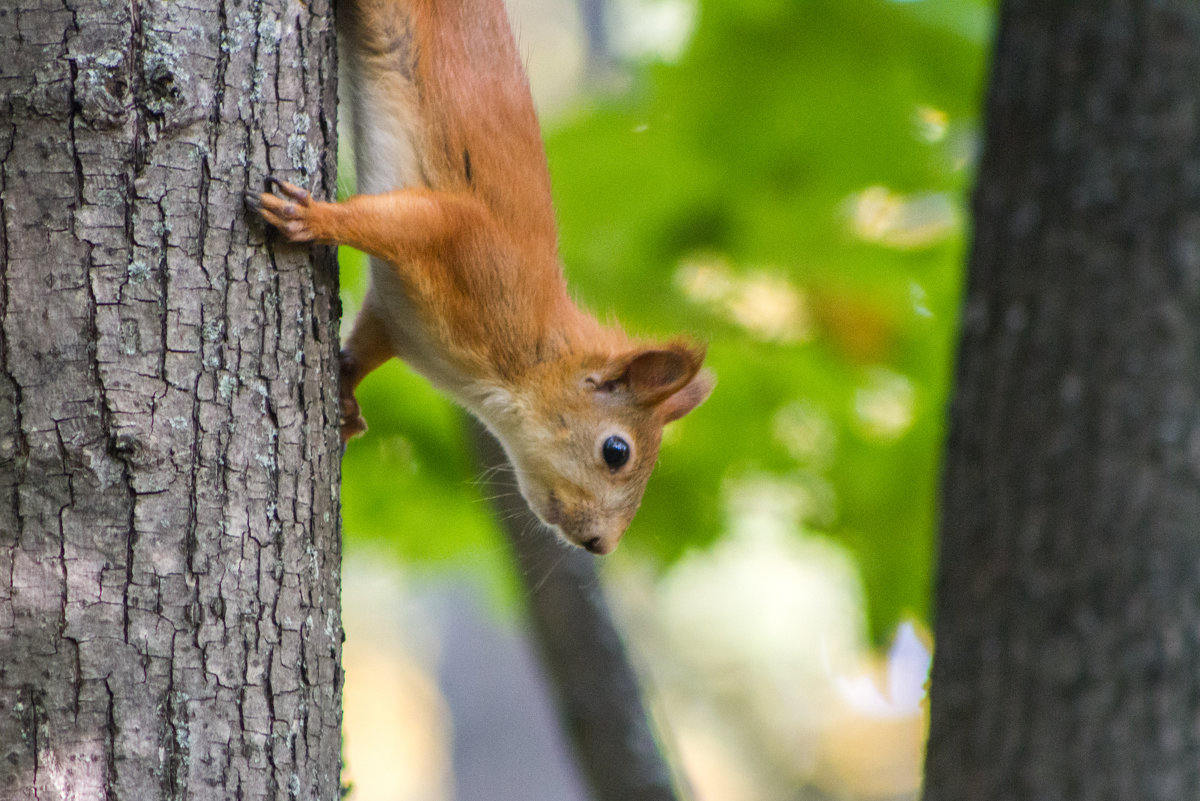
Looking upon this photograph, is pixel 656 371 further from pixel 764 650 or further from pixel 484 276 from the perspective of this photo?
pixel 764 650

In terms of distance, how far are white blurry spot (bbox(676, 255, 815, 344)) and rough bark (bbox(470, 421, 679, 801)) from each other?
3.51 feet

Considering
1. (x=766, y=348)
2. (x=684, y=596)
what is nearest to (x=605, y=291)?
(x=766, y=348)

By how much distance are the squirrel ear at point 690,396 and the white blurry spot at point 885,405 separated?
116 centimetres

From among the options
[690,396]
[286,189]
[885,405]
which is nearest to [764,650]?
[885,405]

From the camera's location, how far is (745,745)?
14844 mm

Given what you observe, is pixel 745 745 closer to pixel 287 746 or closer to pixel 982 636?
pixel 982 636

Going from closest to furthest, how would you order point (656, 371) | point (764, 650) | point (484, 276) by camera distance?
point (484, 276) < point (656, 371) < point (764, 650)

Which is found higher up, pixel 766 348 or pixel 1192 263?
pixel 766 348

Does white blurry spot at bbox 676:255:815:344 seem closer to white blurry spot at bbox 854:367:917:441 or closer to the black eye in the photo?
white blurry spot at bbox 854:367:917:441

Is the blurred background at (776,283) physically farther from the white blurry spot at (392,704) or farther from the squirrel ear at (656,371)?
the white blurry spot at (392,704)

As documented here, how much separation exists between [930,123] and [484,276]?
254 cm

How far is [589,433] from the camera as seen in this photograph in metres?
3.15

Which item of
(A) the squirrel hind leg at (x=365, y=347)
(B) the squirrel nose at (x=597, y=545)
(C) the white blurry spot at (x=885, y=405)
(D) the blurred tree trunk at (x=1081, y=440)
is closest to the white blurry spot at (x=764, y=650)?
(C) the white blurry spot at (x=885, y=405)

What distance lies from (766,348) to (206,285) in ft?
9.39
